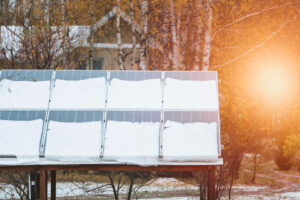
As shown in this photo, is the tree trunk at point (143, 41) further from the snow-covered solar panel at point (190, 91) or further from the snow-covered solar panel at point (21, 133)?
the snow-covered solar panel at point (21, 133)

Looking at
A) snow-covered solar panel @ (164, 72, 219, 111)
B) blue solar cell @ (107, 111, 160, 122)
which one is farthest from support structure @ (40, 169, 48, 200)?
snow-covered solar panel @ (164, 72, 219, 111)

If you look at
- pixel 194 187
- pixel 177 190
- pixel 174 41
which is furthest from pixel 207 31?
pixel 177 190

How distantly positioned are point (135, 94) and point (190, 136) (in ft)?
3.55

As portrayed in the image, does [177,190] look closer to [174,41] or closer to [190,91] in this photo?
[174,41]

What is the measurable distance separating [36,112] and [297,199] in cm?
746

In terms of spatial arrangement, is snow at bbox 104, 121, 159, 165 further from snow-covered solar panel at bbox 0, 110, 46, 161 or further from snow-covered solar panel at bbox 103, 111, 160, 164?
snow-covered solar panel at bbox 0, 110, 46, 161

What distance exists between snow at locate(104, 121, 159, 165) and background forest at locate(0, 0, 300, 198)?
577 centimetres

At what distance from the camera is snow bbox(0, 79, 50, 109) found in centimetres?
724

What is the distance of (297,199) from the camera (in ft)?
39.1

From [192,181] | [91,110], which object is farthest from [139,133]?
[192,181]

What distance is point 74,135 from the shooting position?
6.92 m

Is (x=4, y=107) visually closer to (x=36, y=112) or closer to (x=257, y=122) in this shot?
(x=36, y=112)

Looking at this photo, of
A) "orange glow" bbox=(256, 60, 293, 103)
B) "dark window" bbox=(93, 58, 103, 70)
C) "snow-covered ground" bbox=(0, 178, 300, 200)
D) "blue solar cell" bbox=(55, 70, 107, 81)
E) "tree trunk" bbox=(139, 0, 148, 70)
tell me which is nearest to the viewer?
"blue solar cell" bbox=(55, 70, 107, 81)

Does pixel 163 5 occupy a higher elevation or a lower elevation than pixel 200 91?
higher
